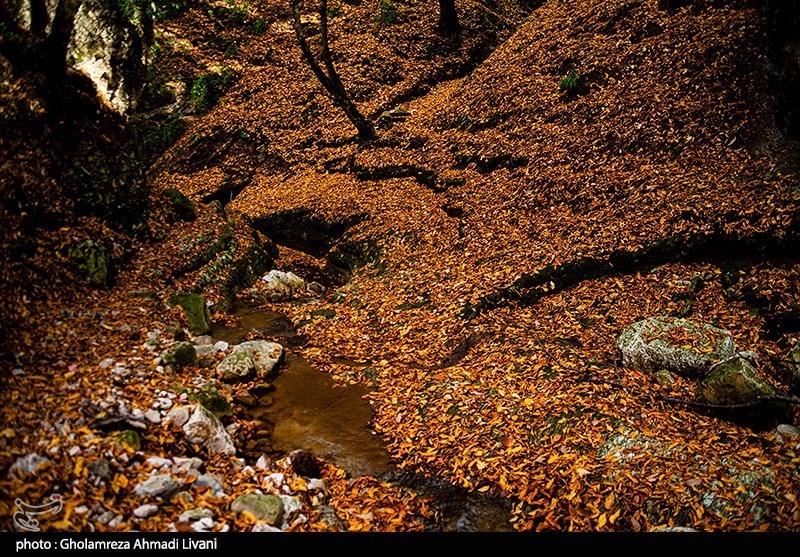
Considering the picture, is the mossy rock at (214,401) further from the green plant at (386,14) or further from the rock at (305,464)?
the green plant at (386,14)

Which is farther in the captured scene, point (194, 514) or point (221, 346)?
point (221, 346)

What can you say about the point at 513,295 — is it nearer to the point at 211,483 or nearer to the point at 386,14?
the point at 211,483

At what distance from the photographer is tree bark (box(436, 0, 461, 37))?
49.5ft

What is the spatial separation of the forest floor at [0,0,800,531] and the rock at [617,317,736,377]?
240 millimetres

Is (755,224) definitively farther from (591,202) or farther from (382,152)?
(382,152)

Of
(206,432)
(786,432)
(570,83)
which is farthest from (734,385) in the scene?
(570,83)

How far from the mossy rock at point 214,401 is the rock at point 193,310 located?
181 cm

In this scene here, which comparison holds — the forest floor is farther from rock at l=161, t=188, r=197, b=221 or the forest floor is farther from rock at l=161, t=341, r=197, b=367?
rock at l=161, t=188, r=197, b=221

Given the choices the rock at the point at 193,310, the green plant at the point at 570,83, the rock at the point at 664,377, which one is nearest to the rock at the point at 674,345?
the rock at the point at 664,377

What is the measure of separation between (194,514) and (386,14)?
18.2 m

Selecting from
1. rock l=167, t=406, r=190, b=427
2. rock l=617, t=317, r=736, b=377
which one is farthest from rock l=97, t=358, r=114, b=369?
rock l=617, t=317, r=736, b=377

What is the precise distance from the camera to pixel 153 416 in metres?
3.93

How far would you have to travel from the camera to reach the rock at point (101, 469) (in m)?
3.13
